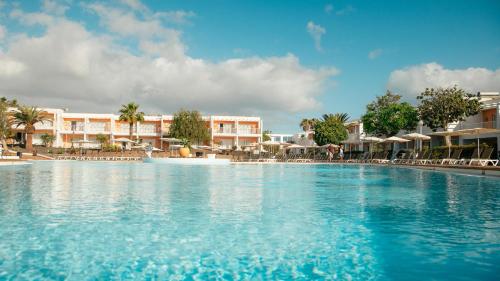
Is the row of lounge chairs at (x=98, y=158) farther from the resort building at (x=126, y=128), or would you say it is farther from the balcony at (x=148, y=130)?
the balcony at (x=148, y=130)

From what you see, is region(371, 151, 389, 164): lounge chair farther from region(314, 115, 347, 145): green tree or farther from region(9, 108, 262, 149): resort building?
region(9, 108, 262, 149): resort building

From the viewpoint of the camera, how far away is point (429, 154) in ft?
93.6

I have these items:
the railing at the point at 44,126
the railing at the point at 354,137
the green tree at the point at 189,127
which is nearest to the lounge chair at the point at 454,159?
the railing at the point at 354,137

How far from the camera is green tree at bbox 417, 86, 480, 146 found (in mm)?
31919

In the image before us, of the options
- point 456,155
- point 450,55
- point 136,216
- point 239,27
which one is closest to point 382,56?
point 450,55

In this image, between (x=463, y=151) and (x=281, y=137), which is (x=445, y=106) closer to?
(x=463, y=151)

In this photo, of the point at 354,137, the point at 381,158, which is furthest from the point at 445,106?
the point at 354,137

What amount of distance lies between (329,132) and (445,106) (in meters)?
13.7

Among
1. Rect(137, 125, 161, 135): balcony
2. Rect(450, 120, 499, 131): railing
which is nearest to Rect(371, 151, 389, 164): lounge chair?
Rect(450, 120, 499, 131): railing

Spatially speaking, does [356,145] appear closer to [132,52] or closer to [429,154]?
[429,154]

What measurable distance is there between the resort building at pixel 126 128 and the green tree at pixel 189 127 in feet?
11.1

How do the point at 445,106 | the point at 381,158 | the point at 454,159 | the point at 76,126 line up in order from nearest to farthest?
the point at 454,159 < the point at 445,106 < the point at 381,158 < the point at 76,126

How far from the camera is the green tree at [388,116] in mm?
38281

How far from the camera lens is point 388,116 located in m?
39.0
